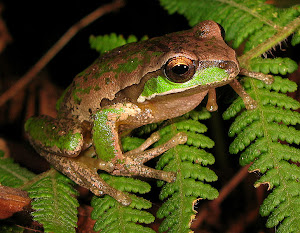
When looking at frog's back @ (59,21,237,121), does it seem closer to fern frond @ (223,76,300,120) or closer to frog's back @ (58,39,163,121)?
frog's back @ (58,39,163,121)

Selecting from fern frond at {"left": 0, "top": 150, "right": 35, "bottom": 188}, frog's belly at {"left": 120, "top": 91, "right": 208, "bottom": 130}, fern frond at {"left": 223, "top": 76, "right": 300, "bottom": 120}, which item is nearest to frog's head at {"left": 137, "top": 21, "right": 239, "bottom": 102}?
frog's belly at {"left": 120, "top": 91, "right": 208, "bottom": 130}

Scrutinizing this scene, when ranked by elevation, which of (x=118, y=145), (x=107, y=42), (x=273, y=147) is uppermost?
(x=107, y=42)

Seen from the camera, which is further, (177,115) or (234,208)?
(234,208)

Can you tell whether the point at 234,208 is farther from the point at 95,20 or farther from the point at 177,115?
the point at 95,20

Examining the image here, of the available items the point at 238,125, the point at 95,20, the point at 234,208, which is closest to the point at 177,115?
the point at 238,125

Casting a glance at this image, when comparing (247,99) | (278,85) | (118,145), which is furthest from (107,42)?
(278,85)

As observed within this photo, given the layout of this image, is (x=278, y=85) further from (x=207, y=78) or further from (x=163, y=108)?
(x=163, y=108)

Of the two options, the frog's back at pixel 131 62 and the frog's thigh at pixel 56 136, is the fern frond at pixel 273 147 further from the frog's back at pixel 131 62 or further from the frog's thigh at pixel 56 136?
the frog's thigh at pixel 56 136

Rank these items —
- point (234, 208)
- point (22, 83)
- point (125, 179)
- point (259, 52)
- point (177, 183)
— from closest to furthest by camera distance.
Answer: point (177, 183)
point (125, 179)
point (259, 52)
point (234, 208)
point (22, 83)
